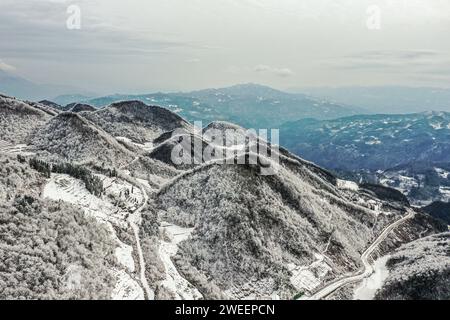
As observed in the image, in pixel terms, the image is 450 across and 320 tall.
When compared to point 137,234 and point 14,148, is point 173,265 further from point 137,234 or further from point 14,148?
point 14,148

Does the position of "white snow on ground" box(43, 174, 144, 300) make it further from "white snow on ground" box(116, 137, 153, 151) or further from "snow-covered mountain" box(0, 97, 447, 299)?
"white snow on ground" box(116, 137, 153, 151)

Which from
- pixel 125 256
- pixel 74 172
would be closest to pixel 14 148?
pixel 74 172

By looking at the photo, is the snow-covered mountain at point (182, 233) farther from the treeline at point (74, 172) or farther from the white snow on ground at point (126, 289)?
the treeline at point (74, 172)

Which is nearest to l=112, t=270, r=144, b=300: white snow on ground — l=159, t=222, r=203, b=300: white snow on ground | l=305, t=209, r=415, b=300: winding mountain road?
l=159, t=222, r=203, b=300: white snow on ground
